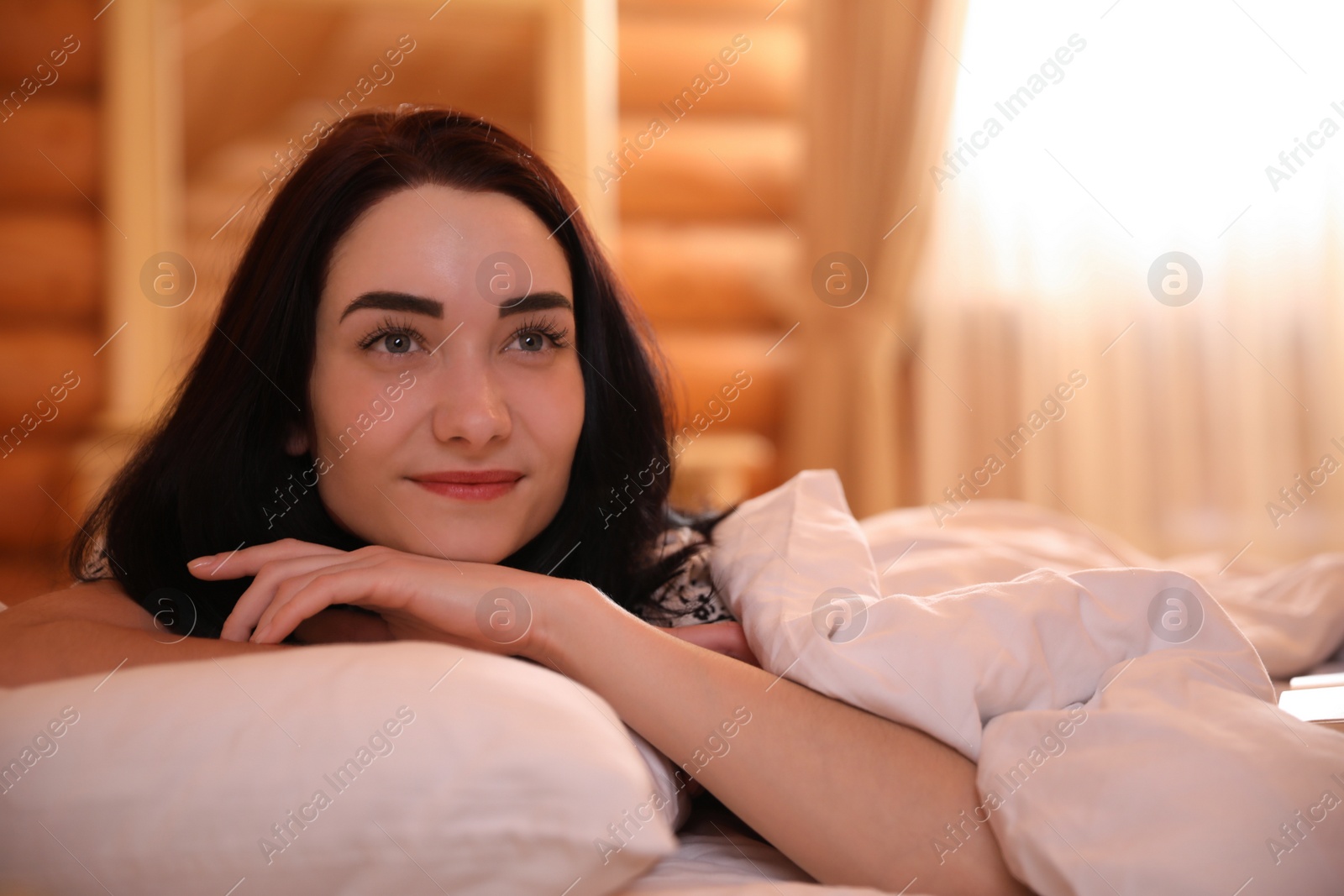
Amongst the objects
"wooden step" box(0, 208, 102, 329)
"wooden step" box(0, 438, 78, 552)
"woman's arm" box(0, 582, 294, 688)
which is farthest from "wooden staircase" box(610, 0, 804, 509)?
"woman's arm" box(0, 582, 294, 688)

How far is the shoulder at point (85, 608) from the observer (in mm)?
963

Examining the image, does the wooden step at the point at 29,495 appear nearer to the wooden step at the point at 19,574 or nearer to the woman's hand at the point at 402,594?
the wooden step at the point at 19,574


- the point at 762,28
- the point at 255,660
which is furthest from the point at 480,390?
the point at 762,28

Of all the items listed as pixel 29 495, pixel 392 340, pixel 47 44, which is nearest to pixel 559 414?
pixel 392 340

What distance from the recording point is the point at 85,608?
102cm

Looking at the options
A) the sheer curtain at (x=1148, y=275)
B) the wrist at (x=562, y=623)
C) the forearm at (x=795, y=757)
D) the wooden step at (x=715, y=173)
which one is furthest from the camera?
the wooden step at (x=715, y=173)

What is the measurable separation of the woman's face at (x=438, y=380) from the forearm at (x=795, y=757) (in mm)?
232

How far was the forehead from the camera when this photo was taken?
109cm

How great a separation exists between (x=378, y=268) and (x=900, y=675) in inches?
28.7

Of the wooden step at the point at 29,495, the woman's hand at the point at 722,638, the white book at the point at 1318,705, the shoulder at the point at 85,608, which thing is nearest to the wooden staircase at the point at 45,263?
the wooden step at the point at 29,495

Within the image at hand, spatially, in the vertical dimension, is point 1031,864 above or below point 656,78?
below

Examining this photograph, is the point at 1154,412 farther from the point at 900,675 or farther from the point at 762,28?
the point at 900,675

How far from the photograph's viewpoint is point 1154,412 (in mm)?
3168

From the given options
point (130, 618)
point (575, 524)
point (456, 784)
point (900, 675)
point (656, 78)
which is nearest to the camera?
point (456, 784)
